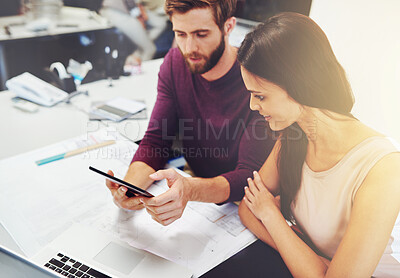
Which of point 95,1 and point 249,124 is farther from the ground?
point 95,1

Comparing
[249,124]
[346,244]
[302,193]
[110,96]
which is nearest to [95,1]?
[110,96]

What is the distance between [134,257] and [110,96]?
98 cm

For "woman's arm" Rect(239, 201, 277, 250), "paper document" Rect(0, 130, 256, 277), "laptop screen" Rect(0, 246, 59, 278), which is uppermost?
"laptop screen" Rect(0, 246, 59, 278)

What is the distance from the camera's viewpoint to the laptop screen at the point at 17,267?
54cm

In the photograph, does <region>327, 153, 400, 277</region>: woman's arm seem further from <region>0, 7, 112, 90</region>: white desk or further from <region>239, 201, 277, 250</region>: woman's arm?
<region>0, 7, 112, 90</region>: white desk

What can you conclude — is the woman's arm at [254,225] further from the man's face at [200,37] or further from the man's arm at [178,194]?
the man's face at [200,37]

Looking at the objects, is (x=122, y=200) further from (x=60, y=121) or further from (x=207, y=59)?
(x=60, y=121)

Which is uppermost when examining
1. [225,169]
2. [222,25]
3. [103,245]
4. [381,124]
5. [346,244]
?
[222,25]

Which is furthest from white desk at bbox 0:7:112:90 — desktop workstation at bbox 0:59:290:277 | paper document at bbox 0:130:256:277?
paper document at bbox 0:130:256:277

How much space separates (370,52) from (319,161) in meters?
0.22

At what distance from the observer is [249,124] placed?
0.87 meters

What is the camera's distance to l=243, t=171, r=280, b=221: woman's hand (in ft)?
2.48

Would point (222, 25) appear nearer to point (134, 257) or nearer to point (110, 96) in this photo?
point (134, 257)

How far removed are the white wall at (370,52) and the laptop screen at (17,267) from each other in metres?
0.61
